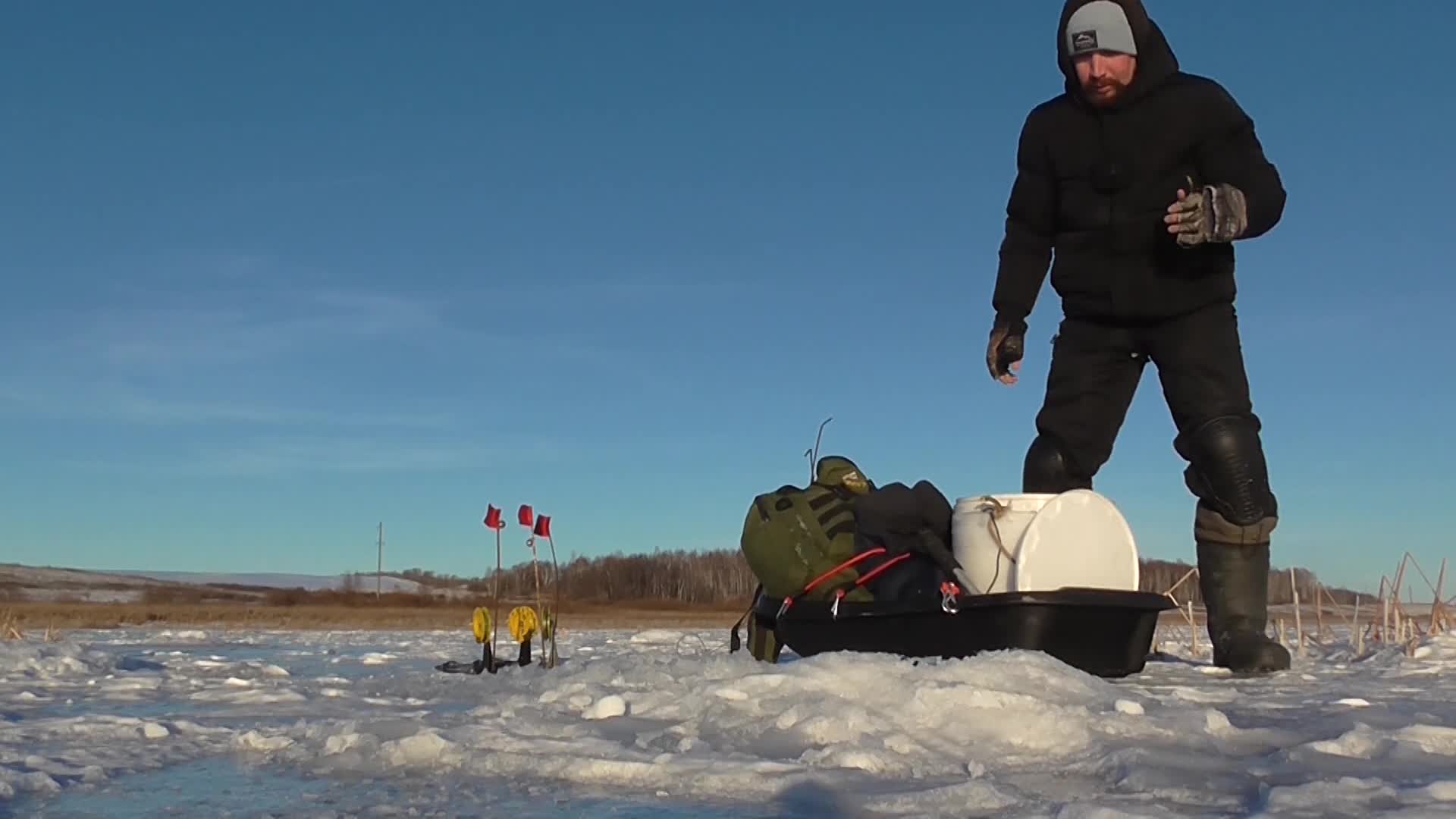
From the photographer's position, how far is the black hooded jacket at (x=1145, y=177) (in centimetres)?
383

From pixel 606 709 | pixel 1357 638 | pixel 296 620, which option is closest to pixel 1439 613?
pixel 1357 638

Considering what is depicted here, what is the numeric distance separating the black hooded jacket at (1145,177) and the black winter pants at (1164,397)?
0.08m

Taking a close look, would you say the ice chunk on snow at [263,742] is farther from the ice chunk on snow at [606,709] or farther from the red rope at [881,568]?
the red rope at [881,568]

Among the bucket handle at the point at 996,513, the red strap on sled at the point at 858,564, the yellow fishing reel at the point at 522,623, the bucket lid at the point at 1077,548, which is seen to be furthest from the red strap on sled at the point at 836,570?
the yellow fishing reel at the point at 522,623

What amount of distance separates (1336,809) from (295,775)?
1643mm

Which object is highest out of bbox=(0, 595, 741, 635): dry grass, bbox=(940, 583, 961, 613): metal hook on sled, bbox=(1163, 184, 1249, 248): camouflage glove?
bbox=(1163, 184, 1249, 248): camouflage glove

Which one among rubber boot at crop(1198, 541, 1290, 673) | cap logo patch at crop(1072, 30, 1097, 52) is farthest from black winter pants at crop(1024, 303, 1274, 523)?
cap logo patch at crop(1072, 30, 1097, 52)

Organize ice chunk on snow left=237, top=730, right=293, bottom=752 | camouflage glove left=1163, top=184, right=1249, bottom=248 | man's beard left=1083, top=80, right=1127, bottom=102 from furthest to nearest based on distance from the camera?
man's beard left=1083, top=80, right=1127, bottom=102, camouflage glove left=1163, top=184, right=1249, bottom=248, ice chunk on snow left=237, top=730, right=293, bottom=752

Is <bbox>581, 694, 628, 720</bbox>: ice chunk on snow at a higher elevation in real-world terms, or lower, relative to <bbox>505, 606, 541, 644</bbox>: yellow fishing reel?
lower

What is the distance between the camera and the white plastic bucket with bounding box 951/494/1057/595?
3.48 meters

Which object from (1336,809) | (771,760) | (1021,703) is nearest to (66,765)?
(771,760)

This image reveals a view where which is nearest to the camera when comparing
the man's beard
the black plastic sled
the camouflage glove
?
the black plastic sled

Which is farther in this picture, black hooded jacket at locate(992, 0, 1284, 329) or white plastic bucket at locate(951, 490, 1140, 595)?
black hooded jacket at locate(992, 0, 1284, 329)

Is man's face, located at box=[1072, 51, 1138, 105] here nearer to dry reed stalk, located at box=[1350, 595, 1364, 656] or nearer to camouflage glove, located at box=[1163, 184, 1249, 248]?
camouflage glove, located at box=[1163, 184, 1249, 248]
